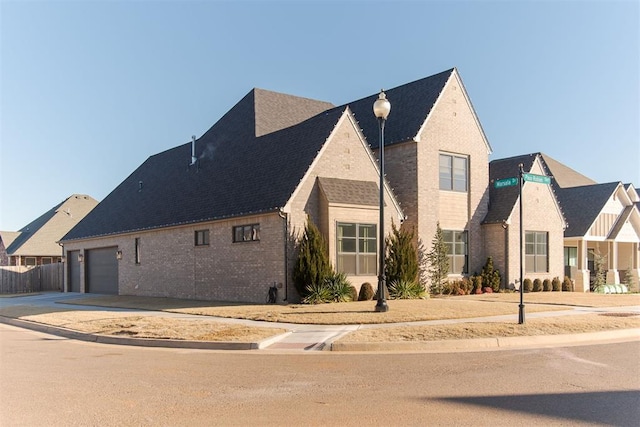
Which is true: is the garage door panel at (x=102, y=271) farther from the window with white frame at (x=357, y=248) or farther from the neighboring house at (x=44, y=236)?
the window with white frame at (x=357, y=248)

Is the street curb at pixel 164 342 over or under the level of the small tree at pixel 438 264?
under

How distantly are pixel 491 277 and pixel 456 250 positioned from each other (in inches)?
88.8

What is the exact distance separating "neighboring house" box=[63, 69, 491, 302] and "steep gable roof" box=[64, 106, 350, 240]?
0.29 ft

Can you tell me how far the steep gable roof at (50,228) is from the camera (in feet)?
160

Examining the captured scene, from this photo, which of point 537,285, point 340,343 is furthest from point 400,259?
point 340,343

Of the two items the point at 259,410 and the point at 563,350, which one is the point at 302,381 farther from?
the point at 563,350

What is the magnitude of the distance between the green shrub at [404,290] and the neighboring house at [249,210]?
925mm

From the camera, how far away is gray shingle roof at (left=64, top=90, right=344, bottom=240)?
23.6 metres

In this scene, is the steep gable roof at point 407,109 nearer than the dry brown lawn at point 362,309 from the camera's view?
No

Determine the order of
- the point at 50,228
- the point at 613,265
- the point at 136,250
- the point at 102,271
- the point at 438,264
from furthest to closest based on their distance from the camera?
the point at 50,228
the point at 613,265
the point at 102,271
the point at 136,250
the point at 438,264

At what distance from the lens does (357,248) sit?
23047 millimetres

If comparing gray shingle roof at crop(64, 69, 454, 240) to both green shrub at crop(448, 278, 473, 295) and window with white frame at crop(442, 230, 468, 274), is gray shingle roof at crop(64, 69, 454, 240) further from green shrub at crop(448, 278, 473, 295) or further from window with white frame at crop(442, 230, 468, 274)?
green shrub at crop(448, 278, 473, 295)

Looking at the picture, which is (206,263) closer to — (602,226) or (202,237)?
(202,237)

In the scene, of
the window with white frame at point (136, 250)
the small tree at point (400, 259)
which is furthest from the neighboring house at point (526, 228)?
the window with white frame at point (136, 250)
